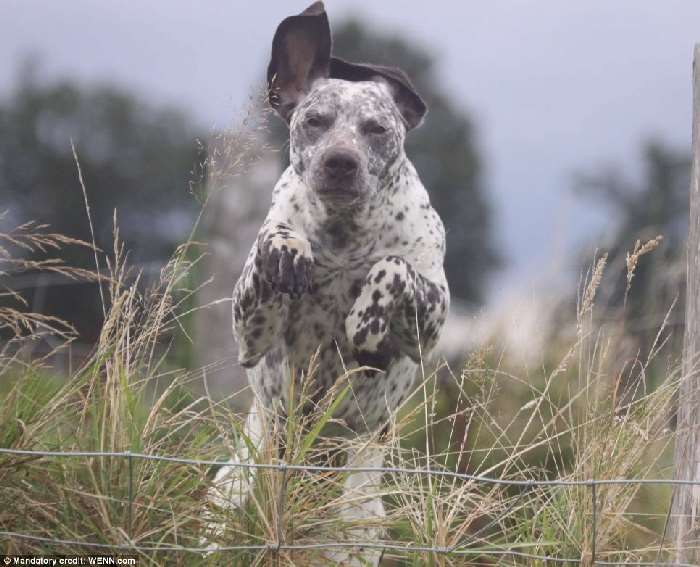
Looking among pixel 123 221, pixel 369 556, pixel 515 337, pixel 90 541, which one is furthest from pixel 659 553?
pixel 123 221

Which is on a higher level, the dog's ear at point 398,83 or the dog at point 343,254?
the dog's ear at point 398,83

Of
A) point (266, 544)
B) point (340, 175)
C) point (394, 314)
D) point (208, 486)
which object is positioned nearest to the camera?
point (266, 544)

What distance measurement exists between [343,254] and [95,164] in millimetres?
20678

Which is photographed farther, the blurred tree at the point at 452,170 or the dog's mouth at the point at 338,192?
the blurred tree at the point at 452,170

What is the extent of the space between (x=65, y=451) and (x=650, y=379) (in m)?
5.97

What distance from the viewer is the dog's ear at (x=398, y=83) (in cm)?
438

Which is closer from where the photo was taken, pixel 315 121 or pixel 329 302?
pixel 315 121

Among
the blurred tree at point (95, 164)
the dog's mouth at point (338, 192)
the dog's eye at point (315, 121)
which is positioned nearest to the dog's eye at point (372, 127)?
the dog's eye at point (315, 121)

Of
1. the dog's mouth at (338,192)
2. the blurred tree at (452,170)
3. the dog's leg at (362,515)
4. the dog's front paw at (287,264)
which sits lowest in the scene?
the blurred tree at (452,170)

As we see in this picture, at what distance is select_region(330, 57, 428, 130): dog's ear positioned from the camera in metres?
4.38

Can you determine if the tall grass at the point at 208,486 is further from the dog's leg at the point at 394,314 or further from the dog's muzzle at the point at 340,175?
the dog's muzzle at the point at 340,175

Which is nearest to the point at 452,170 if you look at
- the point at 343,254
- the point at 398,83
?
the point at 398,83

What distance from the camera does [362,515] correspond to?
3.96m

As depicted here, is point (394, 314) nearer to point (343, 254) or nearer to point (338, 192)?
point (343, 254)
